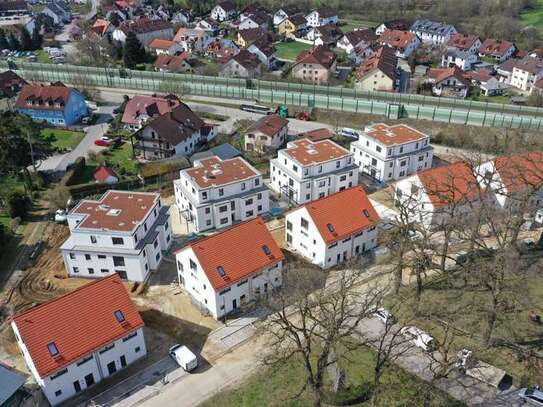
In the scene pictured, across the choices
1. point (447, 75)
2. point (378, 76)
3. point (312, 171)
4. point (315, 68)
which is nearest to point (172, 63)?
point (315, 68)

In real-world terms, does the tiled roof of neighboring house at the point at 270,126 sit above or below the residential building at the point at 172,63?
below

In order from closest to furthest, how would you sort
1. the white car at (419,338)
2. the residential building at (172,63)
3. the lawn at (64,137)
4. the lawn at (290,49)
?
the white car at (419,338) → the lawn at (64,137) → the residential building at (172,63) → the lawn at (290,49)

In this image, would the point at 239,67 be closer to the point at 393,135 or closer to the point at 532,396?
the point at 393,135

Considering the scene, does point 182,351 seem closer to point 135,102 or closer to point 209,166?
point 209,166

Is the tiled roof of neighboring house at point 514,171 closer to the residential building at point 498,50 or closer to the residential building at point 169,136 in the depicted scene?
the residential building at point 169,136

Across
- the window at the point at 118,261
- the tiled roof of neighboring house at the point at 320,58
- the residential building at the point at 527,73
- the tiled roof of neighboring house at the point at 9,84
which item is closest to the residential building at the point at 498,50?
the residential building at the point at 527,73

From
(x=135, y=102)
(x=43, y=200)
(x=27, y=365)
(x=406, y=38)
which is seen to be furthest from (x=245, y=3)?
(x=27, y=365)
